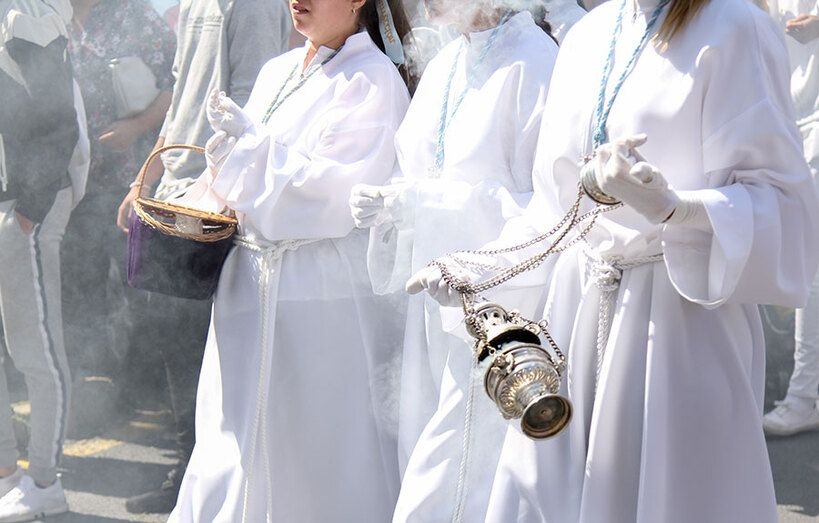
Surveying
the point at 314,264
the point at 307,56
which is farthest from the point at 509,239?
the point at 307,56

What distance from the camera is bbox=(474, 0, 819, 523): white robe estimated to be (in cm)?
212

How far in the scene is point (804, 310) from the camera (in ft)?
14.5

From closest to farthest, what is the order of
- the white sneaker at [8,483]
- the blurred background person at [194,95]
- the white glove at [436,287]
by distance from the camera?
the white glove at [436,287], the white sneaker at [8,483], the blurred background person at [194,95]

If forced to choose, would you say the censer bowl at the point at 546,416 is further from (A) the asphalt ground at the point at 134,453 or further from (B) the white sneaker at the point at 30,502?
(B) the white sneaker at the point at 30,502

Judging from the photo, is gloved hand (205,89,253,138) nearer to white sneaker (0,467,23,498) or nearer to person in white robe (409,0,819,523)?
person in white robe (409,0,819,523)

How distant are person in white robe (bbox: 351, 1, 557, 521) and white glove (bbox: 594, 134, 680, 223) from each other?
29.0 inches

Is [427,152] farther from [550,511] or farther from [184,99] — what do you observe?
[184,99]

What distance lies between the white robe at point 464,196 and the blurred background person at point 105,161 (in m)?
2.04

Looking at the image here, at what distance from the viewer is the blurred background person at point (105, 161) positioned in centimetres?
473

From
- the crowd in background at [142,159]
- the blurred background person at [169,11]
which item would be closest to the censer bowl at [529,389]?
the crowd in background at [142,159]

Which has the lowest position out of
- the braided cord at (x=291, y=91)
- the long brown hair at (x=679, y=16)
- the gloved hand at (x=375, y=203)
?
the gloved hand at (x=375, y=203)

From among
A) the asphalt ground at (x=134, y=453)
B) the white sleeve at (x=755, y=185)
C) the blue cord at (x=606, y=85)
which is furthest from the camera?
the asphalt ground at (x=134, y=453)

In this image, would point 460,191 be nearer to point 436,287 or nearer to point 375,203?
point 375,203

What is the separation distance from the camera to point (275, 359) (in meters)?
3.31
